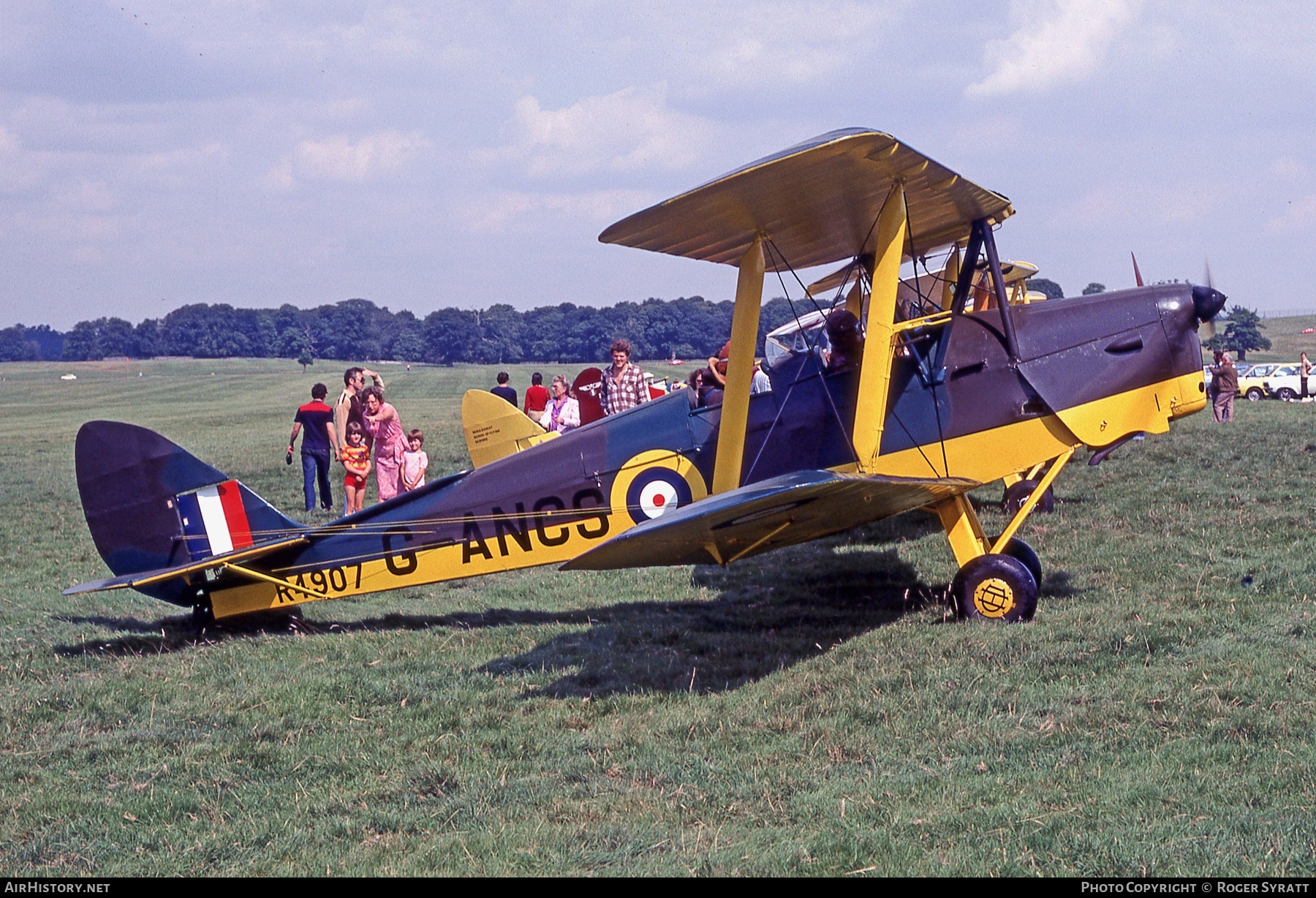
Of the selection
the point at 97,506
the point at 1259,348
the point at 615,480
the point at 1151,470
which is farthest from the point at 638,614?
the point at 1259,348

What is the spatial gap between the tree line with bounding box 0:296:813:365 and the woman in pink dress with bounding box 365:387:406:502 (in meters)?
68.3

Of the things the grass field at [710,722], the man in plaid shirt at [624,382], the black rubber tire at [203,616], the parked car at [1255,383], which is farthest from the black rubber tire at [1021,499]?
the parked car at [1255,383]

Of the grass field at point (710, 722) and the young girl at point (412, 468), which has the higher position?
the young girl at point (412, 468)

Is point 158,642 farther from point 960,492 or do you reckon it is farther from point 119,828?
point 960,492

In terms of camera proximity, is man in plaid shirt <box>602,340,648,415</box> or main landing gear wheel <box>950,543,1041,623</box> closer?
main landing gear wheel <box>950,543,1041,623</box>

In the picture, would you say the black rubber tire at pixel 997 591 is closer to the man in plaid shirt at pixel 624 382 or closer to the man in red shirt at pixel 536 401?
the man in plaid shirt at pixel 624 382

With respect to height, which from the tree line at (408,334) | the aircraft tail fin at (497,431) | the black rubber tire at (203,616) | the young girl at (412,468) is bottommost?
the black rubber tire at (203,616)

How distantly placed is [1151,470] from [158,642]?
9678 millimetres

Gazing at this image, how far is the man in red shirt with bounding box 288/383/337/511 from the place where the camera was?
13.2 metres

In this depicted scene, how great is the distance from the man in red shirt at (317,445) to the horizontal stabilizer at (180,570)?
622 cm

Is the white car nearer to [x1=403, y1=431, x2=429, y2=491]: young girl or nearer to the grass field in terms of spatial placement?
the grass field

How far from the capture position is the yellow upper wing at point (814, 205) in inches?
215

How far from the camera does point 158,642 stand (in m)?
6.97

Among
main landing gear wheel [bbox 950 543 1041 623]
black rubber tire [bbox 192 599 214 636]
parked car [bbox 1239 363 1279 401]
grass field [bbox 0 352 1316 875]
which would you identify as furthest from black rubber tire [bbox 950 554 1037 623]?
parked car [bbox 1239 363 1279 401]
